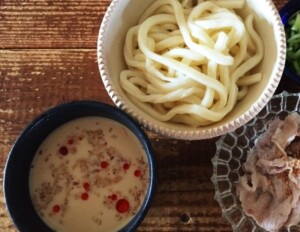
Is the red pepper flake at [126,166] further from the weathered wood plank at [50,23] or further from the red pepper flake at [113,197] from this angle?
the weathered wood plank at [50,23]

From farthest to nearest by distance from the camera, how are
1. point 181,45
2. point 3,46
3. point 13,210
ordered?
point 3,46 < point 181,45 < point 13,210

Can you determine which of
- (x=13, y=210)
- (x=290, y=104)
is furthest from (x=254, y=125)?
(x=13, y=210)

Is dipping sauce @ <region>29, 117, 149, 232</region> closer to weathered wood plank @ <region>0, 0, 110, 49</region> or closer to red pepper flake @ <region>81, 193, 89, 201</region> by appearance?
red pepper flake @ <region>81, 193, 89, 201</region>

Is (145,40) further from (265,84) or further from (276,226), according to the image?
(276,226)

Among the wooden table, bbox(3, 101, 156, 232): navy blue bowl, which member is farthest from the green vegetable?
bbox(3, 101, 156, 232): navy blue bowl

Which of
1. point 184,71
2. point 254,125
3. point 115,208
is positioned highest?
point 184,71

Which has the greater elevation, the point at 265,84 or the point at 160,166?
the point at 265,84
